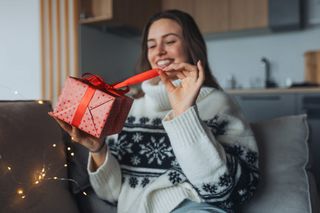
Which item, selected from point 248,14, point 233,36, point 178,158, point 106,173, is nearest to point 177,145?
point 178,158

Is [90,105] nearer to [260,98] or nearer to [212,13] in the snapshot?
[260,98]

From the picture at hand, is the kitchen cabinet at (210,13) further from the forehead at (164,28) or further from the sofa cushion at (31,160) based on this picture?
the sofa cushion at (31,160)

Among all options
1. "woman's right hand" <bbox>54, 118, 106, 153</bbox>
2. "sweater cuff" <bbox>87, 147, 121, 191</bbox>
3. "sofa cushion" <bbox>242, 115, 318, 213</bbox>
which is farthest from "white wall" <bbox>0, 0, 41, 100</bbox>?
"sofa cushion" <bbox>242, 115, 318, 213</bbox>

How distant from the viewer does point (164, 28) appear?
1057 millimetres

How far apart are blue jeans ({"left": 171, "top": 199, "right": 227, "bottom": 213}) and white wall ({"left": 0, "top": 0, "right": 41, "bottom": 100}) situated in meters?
0.47

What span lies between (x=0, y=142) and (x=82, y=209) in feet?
1.18

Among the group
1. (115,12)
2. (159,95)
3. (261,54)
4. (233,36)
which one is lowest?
(159,95)

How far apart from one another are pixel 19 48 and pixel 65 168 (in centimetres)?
34

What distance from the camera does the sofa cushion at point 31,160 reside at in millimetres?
755

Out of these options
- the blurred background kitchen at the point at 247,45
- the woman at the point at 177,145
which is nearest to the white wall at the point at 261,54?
the blurred background kitchen at the point at 247,45

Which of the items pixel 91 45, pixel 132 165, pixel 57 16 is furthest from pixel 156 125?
pixel 91 45

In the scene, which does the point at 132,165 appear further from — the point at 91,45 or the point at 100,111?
the point at 91,45

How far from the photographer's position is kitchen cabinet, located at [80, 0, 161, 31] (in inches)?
98.6

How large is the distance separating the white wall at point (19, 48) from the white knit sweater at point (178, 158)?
0.28 meters
